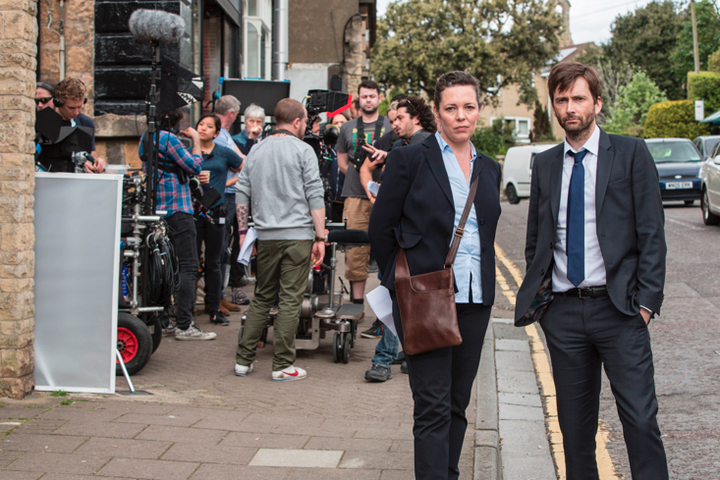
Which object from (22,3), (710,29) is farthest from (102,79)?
(710,29)

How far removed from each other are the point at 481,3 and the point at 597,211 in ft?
167

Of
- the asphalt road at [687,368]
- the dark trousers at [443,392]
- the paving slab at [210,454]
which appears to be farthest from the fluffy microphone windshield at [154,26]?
the asphalt road at [687,368]

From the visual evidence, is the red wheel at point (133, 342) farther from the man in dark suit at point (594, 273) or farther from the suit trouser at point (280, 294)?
the man in dark suit at point (594, 273)

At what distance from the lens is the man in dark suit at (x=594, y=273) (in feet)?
10.4

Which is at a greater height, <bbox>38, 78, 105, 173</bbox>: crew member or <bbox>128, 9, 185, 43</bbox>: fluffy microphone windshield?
<bbox>128, 9, 185, 43</bbox>: fluffy microphone windshield

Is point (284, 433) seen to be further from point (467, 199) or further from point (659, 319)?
point (659, 319)

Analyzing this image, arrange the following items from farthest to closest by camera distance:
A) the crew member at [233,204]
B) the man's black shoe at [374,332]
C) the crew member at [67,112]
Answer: the crew member at [233,204]
the man's black shoe at [374,332]
the crew member at [67,112]

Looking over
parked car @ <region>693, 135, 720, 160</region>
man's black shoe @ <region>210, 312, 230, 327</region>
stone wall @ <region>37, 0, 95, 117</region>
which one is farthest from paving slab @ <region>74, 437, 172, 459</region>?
parked car @ <region>693, 135, 720, 160</region>

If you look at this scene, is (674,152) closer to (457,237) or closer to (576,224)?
(576,224)

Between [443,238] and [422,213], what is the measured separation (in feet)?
0.47

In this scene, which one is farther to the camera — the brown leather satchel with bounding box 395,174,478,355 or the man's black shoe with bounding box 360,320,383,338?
the man's black shoe with bounding box 360,320,383,338

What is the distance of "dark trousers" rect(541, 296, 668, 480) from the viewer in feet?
10.4

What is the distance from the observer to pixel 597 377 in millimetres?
3424

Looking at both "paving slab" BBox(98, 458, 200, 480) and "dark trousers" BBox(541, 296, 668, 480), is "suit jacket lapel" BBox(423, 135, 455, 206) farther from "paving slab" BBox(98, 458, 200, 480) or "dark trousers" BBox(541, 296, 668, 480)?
"paving slab" BBox(98, 458, 200, 480)
